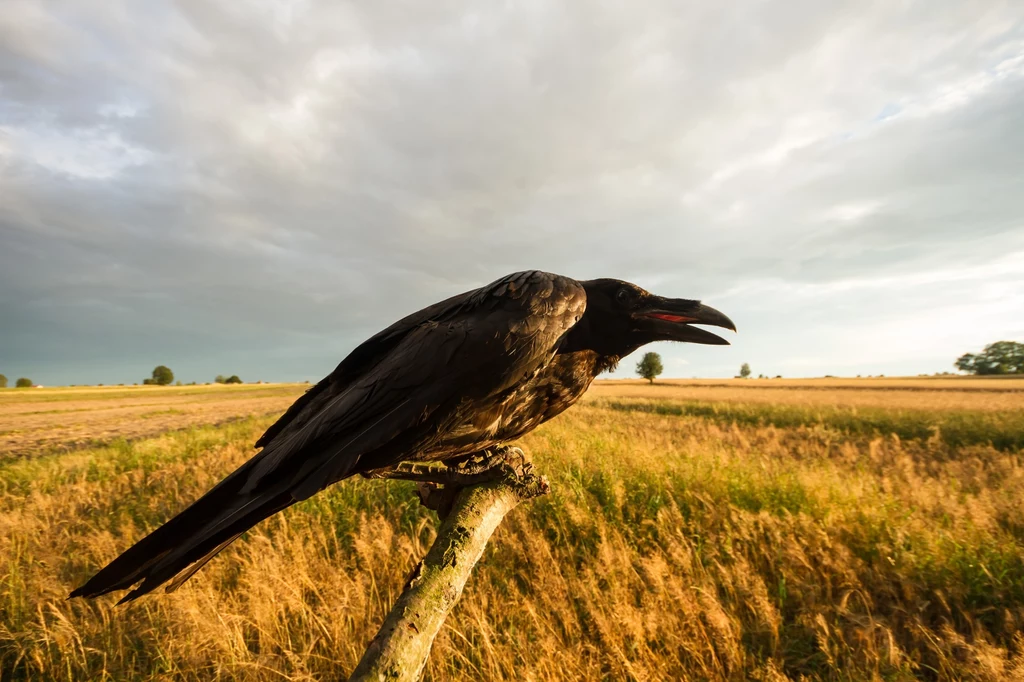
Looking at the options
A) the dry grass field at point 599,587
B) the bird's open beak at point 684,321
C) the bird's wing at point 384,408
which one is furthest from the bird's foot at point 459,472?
the dry grass field at point 599,587

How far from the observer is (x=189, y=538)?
4.77 feet

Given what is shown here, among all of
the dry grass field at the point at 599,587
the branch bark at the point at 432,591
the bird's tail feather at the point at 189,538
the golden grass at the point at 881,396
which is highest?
the bird's tail feather at the point at 189,538

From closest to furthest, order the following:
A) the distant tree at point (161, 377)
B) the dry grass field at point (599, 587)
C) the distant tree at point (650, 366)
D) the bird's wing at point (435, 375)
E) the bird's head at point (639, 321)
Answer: the bird's wing at point (435, 375) → the bird's head at point (639, 321) → the dry grass field at point (599, 587) → the distant tree at point (650, 366) → the distant tree at point (161, 377)

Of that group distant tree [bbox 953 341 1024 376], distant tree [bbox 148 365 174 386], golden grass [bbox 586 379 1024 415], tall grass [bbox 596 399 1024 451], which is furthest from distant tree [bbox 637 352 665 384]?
distant tree [bbox 148 365 174 386]

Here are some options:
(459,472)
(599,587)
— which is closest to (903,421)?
(599,587)

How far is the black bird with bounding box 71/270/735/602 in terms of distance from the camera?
1.45 meters

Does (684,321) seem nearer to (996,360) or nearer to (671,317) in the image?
(671,317)

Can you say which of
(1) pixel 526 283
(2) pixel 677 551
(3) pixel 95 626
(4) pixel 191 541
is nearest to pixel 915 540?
(2) pixel 677 551

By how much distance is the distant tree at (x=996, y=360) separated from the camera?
6600 centimetres

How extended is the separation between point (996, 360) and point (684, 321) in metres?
101

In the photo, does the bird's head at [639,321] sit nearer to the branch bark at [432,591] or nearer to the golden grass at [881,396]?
the branch bark at [432,591]

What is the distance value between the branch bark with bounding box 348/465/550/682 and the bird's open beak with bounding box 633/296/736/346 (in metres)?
1.22

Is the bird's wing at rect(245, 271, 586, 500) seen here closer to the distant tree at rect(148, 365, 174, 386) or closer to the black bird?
the black bird

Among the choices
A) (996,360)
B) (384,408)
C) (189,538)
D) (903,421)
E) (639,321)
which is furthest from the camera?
(996,360)
